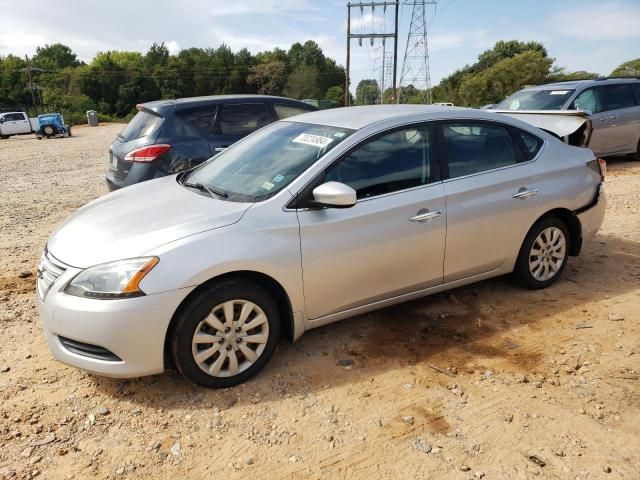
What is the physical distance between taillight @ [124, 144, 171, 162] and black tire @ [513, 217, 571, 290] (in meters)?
4.15

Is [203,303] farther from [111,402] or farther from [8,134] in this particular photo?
[8,134]

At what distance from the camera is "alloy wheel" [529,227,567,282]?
4.34m

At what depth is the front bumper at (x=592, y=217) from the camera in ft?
14.8

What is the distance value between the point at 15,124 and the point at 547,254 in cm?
3560

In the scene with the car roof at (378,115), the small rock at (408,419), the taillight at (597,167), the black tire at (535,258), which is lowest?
the small rock at (408,419)

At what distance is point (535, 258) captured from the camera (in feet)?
14.4

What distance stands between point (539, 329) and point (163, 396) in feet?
8.93

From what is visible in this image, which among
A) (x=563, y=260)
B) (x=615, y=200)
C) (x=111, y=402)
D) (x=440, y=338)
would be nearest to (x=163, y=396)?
(x=111, y=402)

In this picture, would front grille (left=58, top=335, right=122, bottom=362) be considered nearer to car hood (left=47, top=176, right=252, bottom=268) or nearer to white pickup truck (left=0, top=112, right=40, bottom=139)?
car hood (left=47, top=176, right=252, bottom=268)

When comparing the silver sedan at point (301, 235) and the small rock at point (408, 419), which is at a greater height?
the silver sedan at point (301, 235)

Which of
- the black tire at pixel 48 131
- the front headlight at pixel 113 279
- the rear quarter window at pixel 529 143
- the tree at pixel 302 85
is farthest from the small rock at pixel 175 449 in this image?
the tree at pixel 302 85

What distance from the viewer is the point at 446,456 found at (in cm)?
256

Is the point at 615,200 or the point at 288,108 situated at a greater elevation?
the point at 288,108

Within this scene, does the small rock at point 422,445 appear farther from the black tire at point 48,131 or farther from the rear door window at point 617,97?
the black tire at point 48,131
